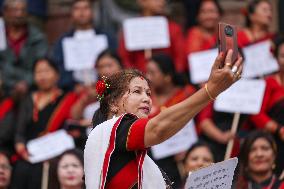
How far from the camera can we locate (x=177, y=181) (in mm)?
8094

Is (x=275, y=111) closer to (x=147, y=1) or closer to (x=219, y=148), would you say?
(x=219, y=148)

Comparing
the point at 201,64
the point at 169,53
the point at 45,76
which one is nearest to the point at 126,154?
the point at 201,64

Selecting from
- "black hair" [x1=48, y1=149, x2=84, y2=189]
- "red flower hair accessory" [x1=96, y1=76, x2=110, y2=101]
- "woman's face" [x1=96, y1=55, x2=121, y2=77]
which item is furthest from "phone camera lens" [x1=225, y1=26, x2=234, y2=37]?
"woman's face" [x1=96, y1=55, x2=121, y2=77]

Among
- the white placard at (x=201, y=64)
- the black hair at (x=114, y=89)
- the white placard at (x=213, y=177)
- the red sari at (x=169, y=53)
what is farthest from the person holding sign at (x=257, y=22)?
the white placard at (x=213, y=177)

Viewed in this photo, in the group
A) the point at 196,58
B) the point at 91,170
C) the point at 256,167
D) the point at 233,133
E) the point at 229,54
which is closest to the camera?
the point at 229,54

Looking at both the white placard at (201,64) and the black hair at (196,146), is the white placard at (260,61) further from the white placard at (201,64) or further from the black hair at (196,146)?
the black hair at (196,146)

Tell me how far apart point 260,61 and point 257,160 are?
1378mm

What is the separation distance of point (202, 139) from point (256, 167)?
100 cm

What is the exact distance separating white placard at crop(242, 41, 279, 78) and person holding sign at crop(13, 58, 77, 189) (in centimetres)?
166

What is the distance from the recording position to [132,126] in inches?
168

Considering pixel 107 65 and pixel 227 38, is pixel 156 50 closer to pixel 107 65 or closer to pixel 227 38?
pixel 107 65

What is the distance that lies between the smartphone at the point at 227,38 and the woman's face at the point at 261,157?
3.02 metres

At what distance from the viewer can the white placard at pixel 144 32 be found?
8922 millimetres

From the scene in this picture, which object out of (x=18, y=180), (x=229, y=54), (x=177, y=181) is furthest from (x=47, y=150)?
(x=229, y=54)
